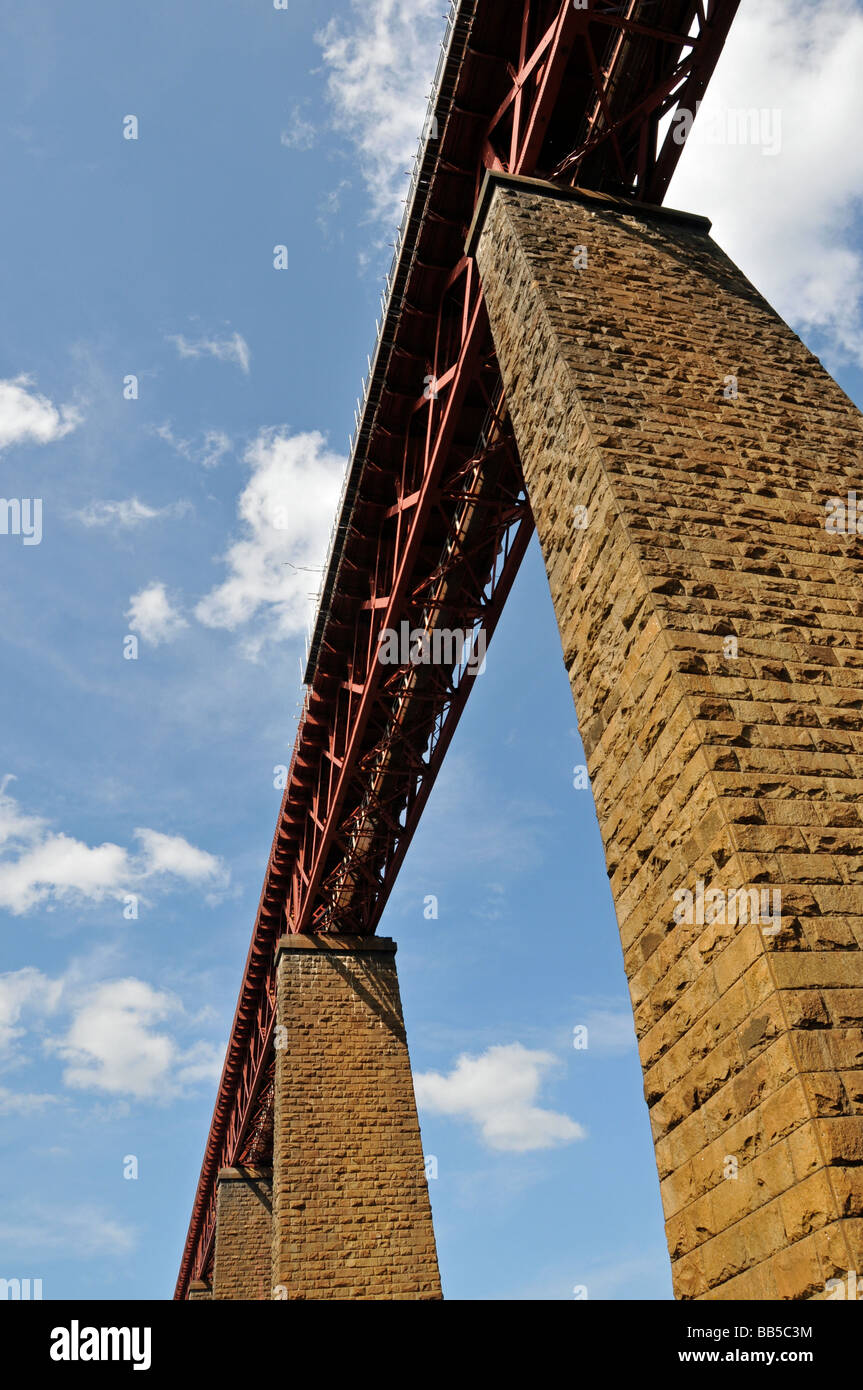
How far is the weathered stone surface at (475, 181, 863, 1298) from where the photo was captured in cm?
348

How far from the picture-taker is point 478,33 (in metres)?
8.26

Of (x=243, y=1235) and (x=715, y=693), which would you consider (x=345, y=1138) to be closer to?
(x=715, y=693)

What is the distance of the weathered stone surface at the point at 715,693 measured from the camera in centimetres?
348

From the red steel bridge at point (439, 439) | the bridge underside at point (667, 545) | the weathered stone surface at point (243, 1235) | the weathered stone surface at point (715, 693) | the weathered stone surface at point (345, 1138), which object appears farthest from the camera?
the weathered stone surface at point (243, 1235)

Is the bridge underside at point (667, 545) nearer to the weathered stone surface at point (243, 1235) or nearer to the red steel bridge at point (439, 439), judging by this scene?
the red steel bridge at point (439, 439)

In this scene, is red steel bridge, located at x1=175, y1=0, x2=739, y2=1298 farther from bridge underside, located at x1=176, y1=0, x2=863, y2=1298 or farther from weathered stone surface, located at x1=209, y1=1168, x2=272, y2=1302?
weathered stone surface, located at x1=209, y1=1168, x2=272, y2=1302

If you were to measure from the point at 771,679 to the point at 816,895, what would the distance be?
1.24 metres

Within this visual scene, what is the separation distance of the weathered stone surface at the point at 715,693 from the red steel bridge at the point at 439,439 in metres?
1.59

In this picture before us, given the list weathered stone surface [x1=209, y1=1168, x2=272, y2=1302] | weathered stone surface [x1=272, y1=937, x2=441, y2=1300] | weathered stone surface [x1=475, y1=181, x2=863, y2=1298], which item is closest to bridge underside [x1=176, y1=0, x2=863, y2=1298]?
weathered stone surface [x1=475, y1=181, x2=863, y2=1298]

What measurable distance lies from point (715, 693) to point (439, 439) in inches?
262

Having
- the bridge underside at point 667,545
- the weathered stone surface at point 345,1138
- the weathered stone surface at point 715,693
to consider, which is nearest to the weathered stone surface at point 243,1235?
the weathered stone surface at point 345,1138

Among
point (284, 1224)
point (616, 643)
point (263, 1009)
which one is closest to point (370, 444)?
point (616, 643)

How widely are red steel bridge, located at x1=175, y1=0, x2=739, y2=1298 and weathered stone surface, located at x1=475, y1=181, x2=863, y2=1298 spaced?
5.23 ft

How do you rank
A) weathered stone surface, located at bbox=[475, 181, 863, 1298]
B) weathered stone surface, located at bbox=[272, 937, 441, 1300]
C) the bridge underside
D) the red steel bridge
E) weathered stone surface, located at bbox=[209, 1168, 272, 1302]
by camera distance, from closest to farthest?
weathered stone surface, located at bbox=[475, 181, 863, 1298], the bridge underside, the red steel bridge, weathered stone surface, located at bbox=[272, 937, 441, 1300], weathered stone surface, located at bbox=[209, 1168, 272, 1302]
